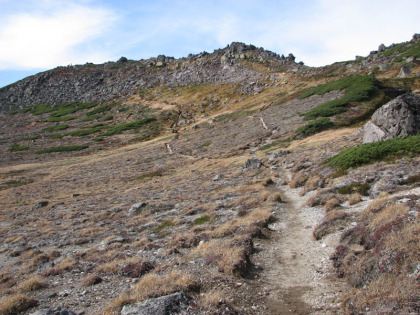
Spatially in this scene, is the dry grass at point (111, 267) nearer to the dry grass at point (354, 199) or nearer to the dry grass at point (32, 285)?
the dry grass at point (32, 285)

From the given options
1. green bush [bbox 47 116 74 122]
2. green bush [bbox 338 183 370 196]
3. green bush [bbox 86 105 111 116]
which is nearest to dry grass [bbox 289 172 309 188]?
green bush [bbox 338 183 370 196]

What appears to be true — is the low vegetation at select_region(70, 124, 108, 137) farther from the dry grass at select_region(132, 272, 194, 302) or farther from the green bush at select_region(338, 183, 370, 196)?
the dry grass at select_region(132, 272, 194, 302)


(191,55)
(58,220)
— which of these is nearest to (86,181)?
(58,220)

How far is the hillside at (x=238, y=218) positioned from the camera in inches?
303

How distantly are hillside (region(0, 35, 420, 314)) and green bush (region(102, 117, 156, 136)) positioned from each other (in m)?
17.2

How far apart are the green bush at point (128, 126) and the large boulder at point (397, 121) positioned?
7472 centimetres

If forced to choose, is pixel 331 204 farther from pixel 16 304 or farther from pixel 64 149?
pixel 64 149

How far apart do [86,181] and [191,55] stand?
→ 109634 millimetres

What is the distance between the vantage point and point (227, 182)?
29297mm

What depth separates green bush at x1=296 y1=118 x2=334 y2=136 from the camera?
4394 centimetres

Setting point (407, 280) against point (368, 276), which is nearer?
point (407, 280)

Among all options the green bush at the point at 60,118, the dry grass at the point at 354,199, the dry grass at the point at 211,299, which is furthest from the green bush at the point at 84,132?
the dry grass at the point at 211,299

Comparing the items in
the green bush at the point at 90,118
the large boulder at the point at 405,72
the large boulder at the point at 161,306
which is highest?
the green bush at the point at 90,118

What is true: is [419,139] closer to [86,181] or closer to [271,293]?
[271,293]
